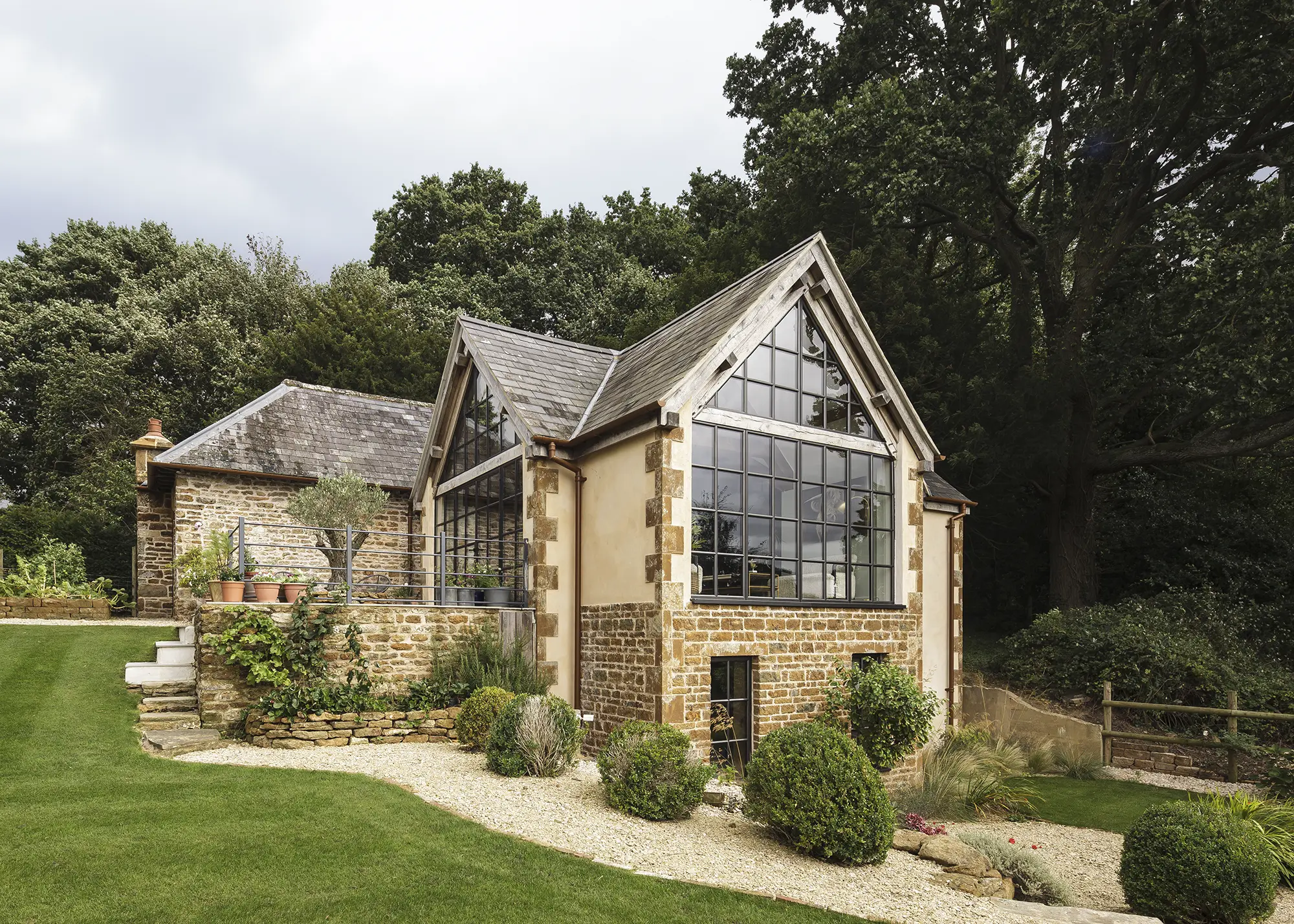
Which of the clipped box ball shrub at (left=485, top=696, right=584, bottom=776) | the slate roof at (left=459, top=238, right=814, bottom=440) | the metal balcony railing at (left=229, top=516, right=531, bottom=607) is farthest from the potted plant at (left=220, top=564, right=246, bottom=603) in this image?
the slate roof at (left=459, top=238, right=814, bottom=440)

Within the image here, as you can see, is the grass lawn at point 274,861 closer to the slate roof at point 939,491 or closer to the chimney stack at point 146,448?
the slate roof at point 939,491

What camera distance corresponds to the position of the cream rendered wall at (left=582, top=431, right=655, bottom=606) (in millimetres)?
10750

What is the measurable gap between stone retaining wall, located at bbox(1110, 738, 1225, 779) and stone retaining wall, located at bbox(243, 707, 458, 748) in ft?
37.1

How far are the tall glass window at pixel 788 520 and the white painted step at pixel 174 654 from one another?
767 centimetres

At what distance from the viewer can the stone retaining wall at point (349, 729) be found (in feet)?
32.1

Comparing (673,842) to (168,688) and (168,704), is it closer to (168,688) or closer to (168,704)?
(168,704)

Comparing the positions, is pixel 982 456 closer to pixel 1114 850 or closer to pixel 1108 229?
pixel 1108 229

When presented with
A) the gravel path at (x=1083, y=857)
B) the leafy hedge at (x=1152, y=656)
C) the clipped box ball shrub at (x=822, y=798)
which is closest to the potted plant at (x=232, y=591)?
the clipped box ball shrub at (x=822, y=798)

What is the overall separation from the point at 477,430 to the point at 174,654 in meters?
5.85

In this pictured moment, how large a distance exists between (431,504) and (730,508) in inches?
313

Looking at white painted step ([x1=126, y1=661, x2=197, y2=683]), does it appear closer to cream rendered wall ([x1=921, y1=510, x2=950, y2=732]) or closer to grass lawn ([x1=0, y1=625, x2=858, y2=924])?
grass lawn ([x1=0, y1=625, x2=858, y2=924])

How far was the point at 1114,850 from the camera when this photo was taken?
945 cm

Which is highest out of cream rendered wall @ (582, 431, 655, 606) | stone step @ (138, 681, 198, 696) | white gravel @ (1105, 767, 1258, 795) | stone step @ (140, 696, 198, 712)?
cream rendered wall @ (582, 431, 655, 606)

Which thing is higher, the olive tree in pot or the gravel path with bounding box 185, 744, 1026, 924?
the olive tree in pot
